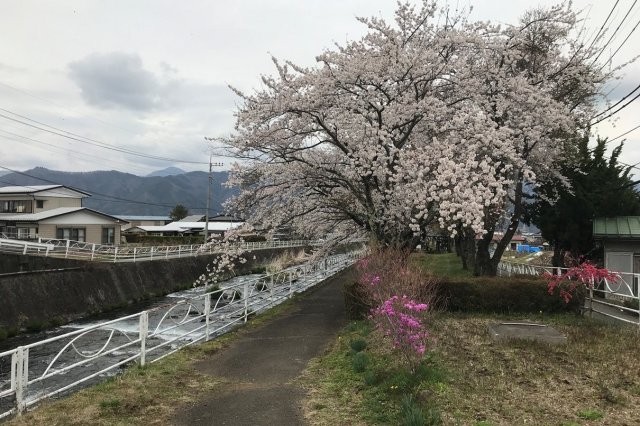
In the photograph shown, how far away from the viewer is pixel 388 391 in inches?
261

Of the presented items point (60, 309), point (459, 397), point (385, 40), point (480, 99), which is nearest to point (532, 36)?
point (480, 99)

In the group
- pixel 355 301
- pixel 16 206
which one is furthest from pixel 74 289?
pixel 16 206

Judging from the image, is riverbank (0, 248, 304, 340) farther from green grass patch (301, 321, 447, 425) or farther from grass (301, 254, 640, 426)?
grass (301, 254, 640, 426)

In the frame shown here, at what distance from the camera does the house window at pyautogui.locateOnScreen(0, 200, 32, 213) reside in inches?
1937

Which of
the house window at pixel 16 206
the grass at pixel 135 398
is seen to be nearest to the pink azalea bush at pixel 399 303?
the grass at pixel 135 398

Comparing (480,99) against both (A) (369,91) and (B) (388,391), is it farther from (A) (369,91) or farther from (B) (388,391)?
(B) (388,391)

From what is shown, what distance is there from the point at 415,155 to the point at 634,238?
31.1 ft

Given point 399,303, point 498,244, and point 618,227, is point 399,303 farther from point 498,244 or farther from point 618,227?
point 498,244

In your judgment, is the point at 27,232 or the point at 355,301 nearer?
the point at 355,301

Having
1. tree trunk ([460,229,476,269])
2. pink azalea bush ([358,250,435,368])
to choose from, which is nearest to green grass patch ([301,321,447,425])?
pink azalea bush ([358,250,435,368])

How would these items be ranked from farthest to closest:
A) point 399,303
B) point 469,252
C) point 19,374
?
point 469,252
point 399,303
point 19,374

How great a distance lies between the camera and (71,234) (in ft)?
143

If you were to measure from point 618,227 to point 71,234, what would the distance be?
1705 inches

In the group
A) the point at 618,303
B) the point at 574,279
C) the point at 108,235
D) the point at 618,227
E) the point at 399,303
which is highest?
the point at 618,227
